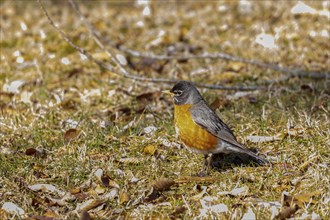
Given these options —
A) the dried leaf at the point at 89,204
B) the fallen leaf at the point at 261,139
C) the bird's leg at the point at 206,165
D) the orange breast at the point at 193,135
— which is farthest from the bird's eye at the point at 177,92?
the dried leaf at the point at 89,204

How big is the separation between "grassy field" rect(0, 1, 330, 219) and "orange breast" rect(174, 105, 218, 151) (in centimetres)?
22

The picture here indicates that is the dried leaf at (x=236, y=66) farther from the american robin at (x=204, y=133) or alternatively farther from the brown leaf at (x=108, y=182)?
the brown leaf at (x=108, y=182)

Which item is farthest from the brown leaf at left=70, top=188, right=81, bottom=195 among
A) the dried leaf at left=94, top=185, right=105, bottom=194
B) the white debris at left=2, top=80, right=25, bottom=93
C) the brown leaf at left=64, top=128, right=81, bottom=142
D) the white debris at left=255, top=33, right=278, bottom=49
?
the white debris at left=255, top=33, right=278, bottom=49

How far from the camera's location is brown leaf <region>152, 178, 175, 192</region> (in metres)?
4.47

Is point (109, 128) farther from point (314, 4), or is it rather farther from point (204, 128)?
point (314, 4)

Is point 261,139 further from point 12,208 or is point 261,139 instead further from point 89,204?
point 12,208

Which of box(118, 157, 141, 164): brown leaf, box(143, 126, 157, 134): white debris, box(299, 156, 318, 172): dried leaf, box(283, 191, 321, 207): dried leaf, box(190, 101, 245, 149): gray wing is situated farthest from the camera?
box(143, 126, 157, 134): white debris

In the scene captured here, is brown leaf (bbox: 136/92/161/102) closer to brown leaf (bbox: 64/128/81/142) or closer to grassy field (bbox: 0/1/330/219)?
grassy field (bbox: 0/1/330/219)

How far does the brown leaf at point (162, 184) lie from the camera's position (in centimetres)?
447

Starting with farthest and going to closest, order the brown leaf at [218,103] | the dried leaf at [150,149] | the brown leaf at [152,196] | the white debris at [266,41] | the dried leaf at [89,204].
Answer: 1. the white debris at [266,41]
2. the brown leaf at [218,103]
3. the dried leaf at [150,149]
4. the brown leaf at [152,196]
5. the dried leaf at [89,204]

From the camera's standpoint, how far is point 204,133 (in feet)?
15.8

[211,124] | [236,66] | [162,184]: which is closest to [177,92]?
[211,124]

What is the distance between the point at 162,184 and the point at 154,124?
131cm

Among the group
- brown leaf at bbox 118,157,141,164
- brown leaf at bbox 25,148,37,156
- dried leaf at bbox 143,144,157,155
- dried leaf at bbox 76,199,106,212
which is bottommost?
dried leaf at bbox 143,144,157,155
